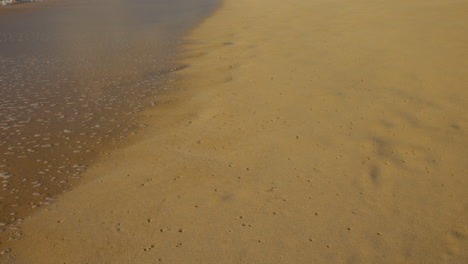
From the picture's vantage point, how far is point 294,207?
3.00 meters

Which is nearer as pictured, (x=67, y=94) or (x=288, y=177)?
(x=288, y=177)

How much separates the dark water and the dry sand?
34cm

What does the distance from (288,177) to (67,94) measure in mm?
3929

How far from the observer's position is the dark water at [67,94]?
12.0 feet

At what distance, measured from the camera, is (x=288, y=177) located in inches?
133

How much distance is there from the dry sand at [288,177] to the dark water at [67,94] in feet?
1.13

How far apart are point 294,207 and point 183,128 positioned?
1874 millimetres

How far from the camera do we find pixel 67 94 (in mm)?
5918

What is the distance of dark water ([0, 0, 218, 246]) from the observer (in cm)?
365

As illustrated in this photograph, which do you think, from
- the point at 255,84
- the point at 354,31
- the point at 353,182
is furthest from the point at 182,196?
the point at 354,31

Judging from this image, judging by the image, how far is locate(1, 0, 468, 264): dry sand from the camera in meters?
2.64

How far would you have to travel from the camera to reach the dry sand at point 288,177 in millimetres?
2641

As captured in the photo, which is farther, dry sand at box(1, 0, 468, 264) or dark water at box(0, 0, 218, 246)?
dark water at box(0, 0, 218, 246)

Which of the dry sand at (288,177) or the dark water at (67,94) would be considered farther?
the dark water at (67,94)
